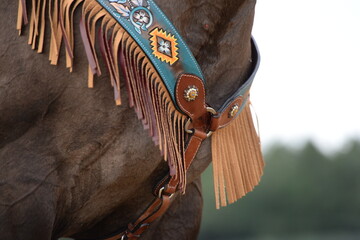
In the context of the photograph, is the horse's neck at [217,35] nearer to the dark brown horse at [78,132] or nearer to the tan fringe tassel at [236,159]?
the dark brown horse at [78,132]

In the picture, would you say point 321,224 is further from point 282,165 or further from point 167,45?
point 167,45

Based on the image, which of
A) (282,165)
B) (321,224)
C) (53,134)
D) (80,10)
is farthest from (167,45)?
(282,165)

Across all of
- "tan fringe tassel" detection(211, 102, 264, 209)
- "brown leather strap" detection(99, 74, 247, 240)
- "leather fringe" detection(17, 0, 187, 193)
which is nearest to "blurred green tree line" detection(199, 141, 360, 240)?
"tan fringe tassel" detection(211, 102, 264, 209)

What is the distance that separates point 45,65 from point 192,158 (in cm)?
59

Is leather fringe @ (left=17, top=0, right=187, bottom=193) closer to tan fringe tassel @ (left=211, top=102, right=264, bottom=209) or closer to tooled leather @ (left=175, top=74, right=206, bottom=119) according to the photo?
tooled leather @ (left=175, top=74, right=206, bottom=119)

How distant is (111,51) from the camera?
2291 millimetres

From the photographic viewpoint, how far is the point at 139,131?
2.43 metres

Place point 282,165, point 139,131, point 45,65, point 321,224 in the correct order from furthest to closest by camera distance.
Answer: point 282,165 < point 321,224 < point 139,131 < point 45,65

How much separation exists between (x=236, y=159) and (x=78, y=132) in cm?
64

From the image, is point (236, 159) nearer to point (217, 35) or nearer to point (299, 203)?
point (217, 35)

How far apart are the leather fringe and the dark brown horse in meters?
0.04

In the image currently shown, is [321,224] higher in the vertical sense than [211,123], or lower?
lower

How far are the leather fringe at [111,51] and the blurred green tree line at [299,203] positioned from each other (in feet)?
47.8

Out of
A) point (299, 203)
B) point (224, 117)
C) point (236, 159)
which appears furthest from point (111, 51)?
point (299, 203)
